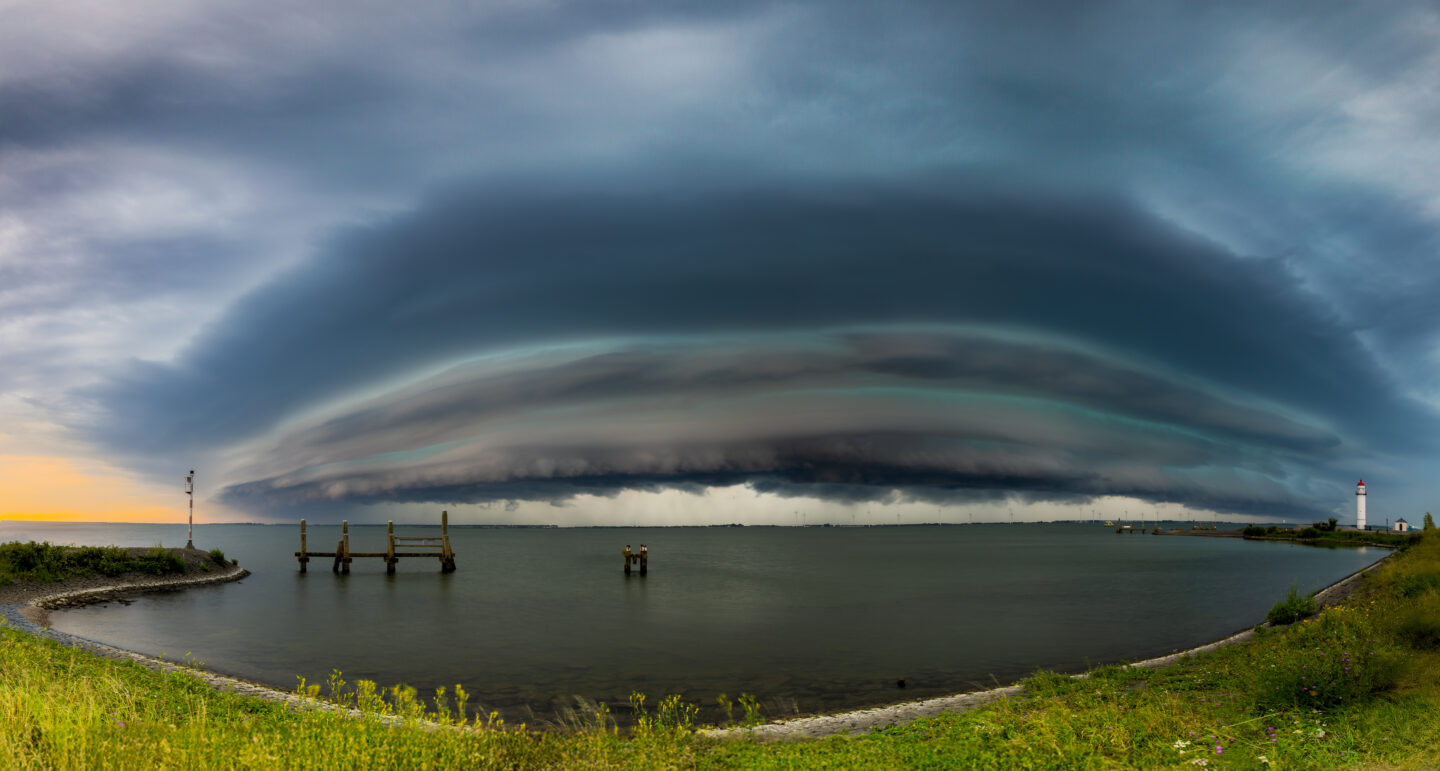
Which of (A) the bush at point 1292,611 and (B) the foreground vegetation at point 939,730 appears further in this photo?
(A) the bush at point 1292,611

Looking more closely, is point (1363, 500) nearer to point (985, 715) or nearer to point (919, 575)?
point (919, 575)

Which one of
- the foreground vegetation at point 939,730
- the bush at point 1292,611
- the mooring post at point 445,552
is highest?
the foreground vegetation at point 939,730

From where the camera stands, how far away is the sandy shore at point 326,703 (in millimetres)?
14477

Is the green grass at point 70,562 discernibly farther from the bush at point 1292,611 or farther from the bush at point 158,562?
the bush at point 1292,611

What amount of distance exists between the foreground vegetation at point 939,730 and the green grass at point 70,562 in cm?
3129

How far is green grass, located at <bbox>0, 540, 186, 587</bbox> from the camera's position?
127ft

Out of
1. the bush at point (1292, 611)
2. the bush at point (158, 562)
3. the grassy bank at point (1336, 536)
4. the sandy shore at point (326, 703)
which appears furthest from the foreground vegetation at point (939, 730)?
the grassy bank at point (1336, 536)

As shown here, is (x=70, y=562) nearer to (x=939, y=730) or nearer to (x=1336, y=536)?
(x=939, y=730)

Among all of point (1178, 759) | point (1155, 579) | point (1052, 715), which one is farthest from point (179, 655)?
point (1155, 579)

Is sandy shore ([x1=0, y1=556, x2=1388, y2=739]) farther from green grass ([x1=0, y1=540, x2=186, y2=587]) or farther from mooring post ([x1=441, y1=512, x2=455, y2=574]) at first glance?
mooring post ([x1=441, y1=512, x2=455, y2=574])

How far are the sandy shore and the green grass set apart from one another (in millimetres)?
971

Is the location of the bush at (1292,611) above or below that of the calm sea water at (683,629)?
above

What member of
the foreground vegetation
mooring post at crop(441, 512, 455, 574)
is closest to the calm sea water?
mooring post at crop(441, 512, 455, 574)

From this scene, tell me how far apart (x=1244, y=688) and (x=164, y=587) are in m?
54.7
